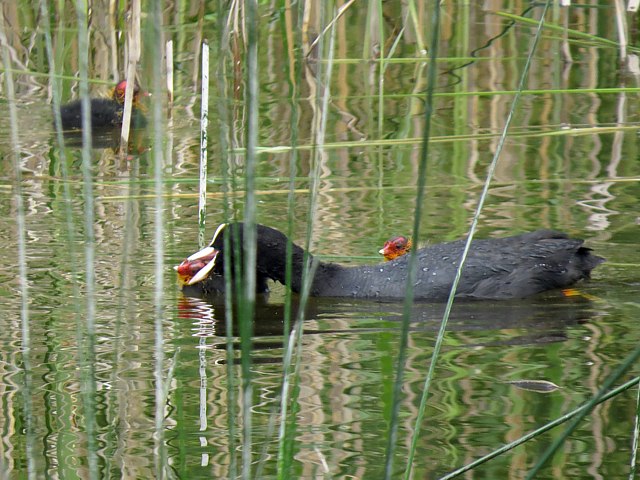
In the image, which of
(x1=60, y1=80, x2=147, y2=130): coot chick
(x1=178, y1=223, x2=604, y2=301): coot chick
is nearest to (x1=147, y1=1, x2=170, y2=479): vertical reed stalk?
(x1=178, y1=223, x2=604, y2=301): coot chick

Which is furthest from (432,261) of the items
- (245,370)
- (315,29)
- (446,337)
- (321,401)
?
(315,29)

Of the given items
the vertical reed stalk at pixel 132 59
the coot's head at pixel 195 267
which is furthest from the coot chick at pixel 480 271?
the vertical reed stalk at pixel 132 59

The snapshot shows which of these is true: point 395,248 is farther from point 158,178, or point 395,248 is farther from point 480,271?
point 158,178

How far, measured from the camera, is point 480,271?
536 cm

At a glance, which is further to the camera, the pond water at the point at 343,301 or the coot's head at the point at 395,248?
the coot's head at the point at 395,248

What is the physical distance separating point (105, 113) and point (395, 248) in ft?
11.9

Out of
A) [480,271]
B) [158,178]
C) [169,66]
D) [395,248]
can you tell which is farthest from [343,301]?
[158,178]

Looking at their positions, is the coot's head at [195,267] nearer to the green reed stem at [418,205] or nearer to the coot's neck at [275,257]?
the coot's neck at [275,257]

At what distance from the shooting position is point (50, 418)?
3.76 m

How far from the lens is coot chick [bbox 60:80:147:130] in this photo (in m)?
8.54

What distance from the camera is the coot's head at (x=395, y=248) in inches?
222

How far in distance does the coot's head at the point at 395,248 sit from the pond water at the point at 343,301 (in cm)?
9

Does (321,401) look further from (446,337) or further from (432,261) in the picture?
(432,261)

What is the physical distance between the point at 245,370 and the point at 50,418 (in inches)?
72.2
